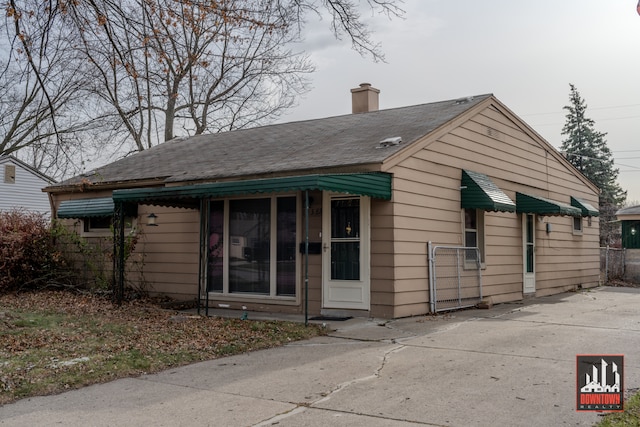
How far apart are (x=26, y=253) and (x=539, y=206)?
1156 centimetres

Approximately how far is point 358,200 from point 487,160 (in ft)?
13.4

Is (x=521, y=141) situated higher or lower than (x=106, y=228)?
higher

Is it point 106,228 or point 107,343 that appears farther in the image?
point 106,228

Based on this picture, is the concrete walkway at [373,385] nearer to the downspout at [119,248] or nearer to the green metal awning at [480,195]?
the green metal awning at [480,195]

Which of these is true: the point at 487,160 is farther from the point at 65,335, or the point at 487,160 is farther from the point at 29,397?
the point at 29,397

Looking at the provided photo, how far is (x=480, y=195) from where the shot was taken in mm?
10883

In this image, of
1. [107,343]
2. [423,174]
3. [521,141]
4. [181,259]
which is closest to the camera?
[107,343]

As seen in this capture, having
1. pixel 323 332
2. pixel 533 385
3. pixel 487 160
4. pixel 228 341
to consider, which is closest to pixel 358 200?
pixel 323 332

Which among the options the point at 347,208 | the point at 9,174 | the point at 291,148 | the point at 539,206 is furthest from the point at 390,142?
the point at 9,174

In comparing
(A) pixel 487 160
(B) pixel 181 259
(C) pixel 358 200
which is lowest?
(B) pixel 181 259

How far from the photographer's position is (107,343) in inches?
282

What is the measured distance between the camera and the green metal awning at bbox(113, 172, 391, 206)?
8.02 m

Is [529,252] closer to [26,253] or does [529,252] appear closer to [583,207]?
[583,207]

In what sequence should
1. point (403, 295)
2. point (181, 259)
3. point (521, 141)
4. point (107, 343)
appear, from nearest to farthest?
point (107, 343)
point (403, 295)
point (181, 259)
point (521, 141)
